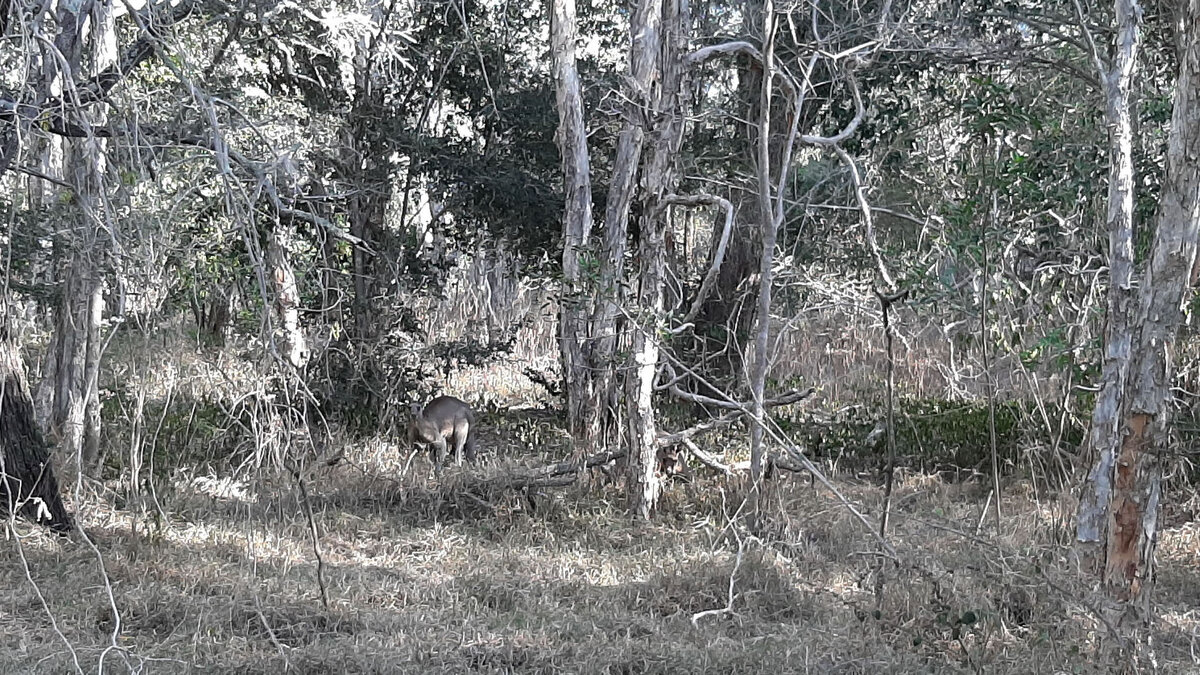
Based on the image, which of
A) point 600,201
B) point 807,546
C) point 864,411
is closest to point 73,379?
point 600,201

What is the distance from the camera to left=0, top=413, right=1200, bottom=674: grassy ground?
5.32 metres

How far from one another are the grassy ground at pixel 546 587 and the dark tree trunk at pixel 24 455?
7.2 inches

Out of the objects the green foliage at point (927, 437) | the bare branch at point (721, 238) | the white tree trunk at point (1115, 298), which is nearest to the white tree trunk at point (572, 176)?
the bare branch at point (721, 238)

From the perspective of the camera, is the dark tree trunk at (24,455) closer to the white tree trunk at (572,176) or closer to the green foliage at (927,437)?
the white tree trunk at (572,176)

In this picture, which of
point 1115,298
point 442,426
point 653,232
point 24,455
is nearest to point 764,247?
point 653,232

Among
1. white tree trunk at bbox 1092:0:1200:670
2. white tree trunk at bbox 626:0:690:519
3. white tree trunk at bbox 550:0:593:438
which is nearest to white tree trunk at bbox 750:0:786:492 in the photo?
white tree trunk at bbox 626:0:690:519

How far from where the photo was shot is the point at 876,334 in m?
13.1

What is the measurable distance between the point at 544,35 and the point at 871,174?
122 inches

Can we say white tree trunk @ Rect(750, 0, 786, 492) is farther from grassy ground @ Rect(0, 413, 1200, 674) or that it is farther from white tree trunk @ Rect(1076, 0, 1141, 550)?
white tree trunk @ Rect(1076, 0, 1141, 550)

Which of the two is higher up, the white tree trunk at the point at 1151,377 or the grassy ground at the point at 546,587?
the white tree trunk at the point at 1151,377

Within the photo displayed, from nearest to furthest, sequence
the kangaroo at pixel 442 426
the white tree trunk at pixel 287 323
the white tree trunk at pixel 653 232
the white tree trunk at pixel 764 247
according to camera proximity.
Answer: the white tree trunk at pixel 764 247
the white tree trunk at pixel 653 232
the kangaroo at pixel 442 426
the white tree trunk at pixel 287 323

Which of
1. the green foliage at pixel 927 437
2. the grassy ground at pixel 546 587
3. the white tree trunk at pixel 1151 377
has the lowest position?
the grassy ground at pixel 546 587

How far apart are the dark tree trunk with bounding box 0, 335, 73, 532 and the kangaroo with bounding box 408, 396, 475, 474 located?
8.54 ft

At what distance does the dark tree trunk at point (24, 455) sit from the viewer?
7035mm
